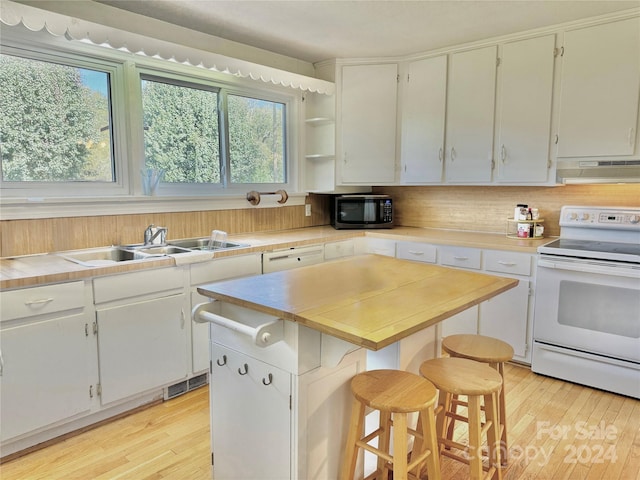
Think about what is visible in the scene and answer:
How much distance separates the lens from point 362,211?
382cm

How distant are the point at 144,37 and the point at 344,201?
197cm

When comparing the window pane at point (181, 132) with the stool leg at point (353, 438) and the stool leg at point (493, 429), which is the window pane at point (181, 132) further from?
the stool leg at point (493, 429)

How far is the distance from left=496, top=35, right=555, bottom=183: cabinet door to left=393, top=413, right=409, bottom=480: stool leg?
2.35 metres

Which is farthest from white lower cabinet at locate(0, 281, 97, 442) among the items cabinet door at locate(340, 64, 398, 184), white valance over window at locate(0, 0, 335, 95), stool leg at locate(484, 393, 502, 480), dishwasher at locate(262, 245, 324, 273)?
cabinet door at locate(340, 64, 398, 184)

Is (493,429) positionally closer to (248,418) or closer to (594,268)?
(248,418)

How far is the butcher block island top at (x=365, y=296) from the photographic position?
1.32m

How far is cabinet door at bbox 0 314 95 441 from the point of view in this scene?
195 cm

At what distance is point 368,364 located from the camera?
1.85 m

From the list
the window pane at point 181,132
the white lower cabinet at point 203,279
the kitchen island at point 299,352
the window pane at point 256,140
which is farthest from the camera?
the window pane at point 256,140

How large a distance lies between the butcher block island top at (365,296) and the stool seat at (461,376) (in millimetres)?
274

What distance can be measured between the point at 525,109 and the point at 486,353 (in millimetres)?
2028

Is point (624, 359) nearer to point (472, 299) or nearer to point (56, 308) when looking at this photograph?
point (472, 299)

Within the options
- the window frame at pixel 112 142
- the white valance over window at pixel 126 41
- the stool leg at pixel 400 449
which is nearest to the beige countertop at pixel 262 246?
the window frame at pixel 112 142

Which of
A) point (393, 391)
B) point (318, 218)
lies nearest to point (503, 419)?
point (393, 391)
